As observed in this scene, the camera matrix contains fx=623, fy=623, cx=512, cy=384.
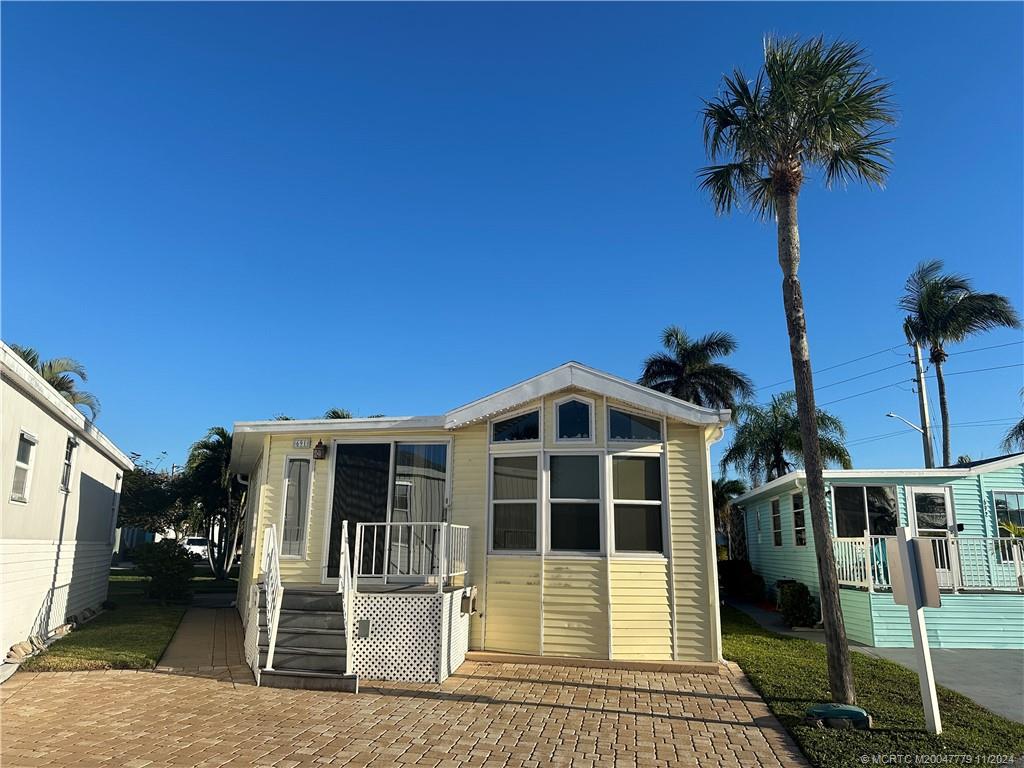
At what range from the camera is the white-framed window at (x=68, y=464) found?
10.7 m

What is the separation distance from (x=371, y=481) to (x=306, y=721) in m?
4.40

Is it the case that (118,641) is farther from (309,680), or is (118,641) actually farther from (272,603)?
(309,680)

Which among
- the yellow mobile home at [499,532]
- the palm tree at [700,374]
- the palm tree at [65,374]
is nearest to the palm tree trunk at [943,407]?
the palm tree at [700,374]

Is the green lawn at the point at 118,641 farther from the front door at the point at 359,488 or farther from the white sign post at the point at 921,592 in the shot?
the white sign post at the point at 921,592

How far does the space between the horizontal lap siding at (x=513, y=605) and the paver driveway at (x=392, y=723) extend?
0.95m

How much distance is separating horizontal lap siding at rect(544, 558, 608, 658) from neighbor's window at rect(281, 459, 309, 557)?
13.3 feet

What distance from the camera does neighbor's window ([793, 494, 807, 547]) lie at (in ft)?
49.0

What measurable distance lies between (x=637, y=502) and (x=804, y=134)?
5.20 metres

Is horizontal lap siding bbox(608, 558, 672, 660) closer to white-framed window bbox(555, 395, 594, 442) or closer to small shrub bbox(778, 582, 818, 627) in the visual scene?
white-framed window bbox(555, 395, 594, 442)

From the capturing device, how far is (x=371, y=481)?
998cm

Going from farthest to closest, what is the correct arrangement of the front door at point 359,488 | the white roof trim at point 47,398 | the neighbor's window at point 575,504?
A: the front door at point 359,488
the neighbor's window at point 575,504
the white roof trim at point 47,398

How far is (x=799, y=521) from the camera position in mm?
15297

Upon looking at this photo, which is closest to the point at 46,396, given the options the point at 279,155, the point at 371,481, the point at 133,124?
the point at 371,481

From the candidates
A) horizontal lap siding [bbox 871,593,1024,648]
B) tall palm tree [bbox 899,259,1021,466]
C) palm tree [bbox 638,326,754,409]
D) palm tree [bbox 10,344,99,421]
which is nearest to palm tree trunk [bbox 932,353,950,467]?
tall palm tree [bbox 899,259,1021,466]
